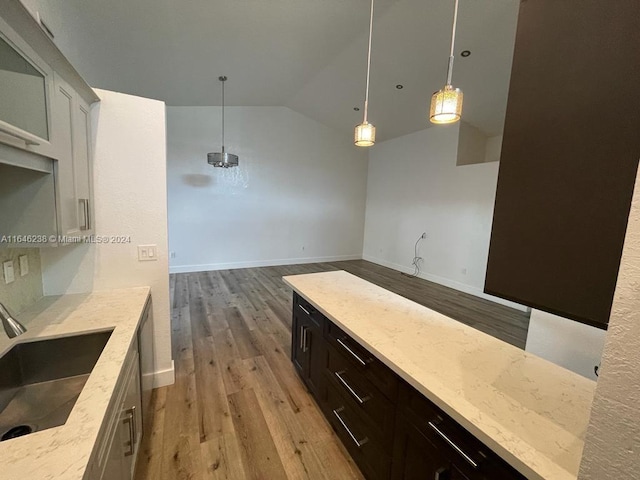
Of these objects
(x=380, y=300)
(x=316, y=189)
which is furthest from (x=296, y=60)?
(x=380, y=300)

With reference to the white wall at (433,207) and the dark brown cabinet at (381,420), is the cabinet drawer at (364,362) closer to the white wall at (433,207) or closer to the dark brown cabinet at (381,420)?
the dark brown cabinet at (381,420)

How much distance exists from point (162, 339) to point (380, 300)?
1805 millimetres

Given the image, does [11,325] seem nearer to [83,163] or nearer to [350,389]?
[83,163]

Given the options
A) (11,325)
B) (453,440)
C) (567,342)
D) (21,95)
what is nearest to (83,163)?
(21,95)

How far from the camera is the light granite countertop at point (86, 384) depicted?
70 centimetres

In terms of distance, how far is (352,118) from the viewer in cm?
605

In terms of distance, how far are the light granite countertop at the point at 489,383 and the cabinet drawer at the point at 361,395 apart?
0.79 ft

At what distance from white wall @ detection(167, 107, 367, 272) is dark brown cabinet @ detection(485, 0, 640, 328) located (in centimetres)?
598

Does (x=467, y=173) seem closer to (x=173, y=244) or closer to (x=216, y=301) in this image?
(x=216, y=301)

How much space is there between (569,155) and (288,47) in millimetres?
3955

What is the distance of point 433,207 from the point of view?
5734 mm

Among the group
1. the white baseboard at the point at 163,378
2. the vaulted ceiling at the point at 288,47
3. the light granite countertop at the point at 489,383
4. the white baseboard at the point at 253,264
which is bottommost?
the white baseboard at the point at 163,378

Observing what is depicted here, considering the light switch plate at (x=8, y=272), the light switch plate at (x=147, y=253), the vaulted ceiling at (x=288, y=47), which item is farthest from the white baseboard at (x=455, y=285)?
the light switch plate at (x=8, y=272)

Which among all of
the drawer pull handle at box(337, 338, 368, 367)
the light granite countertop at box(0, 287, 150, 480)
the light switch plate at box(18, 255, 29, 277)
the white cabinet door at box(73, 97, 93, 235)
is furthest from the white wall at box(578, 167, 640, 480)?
the light switch plate at box(18, 255, 29, 277)
